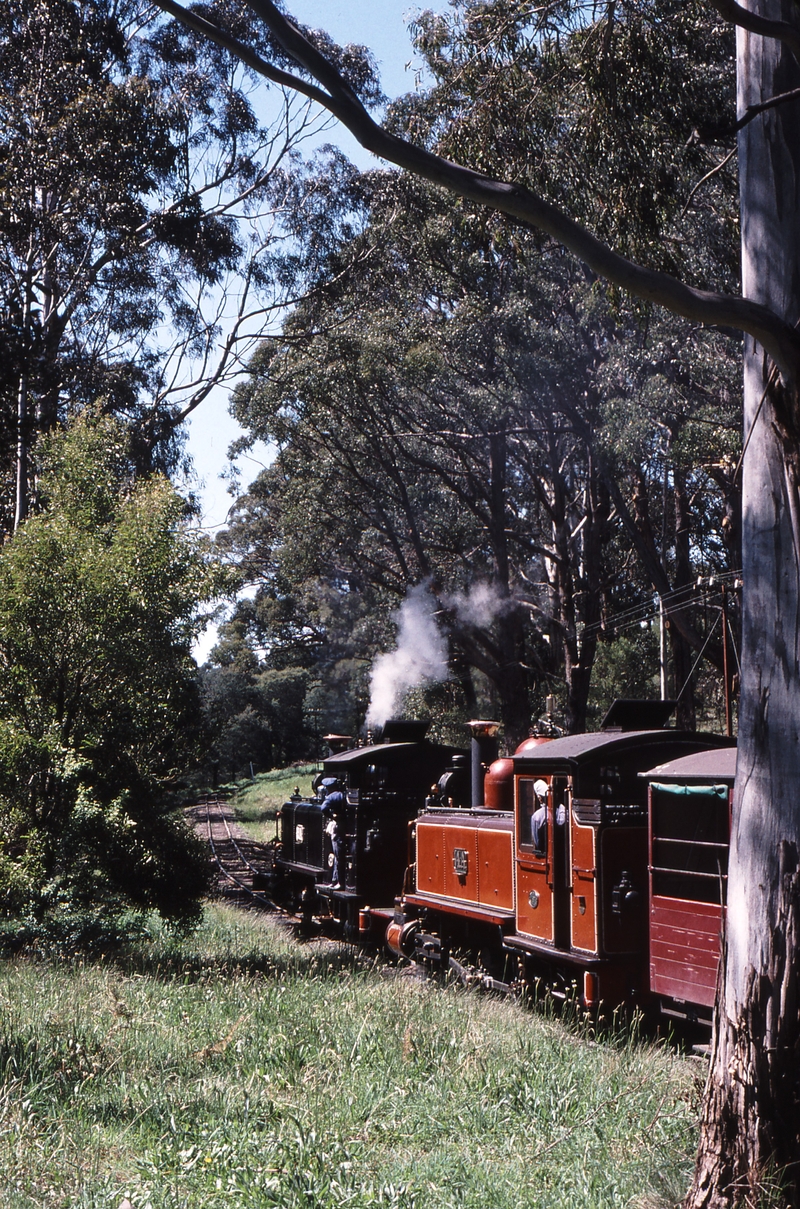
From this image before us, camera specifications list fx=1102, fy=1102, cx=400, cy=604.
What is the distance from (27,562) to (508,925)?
6386 millimetres

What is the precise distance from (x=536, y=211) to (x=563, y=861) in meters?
5.91

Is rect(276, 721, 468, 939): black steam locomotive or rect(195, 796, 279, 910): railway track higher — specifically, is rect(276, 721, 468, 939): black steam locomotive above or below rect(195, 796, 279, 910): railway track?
above

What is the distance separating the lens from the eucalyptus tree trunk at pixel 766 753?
4375 millimetres

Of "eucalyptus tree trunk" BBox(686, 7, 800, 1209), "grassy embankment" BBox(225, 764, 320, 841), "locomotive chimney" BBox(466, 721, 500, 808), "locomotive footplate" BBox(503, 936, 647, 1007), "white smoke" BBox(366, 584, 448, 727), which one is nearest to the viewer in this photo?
"eucalyptus tree trunk" BBox(686, 7, 800, 1209)

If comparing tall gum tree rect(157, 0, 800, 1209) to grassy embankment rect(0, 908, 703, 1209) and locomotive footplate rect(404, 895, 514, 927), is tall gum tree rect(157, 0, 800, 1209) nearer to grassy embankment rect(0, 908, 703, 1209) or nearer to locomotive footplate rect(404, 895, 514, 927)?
grassy embankment rect(0, 908, 703, 1209)

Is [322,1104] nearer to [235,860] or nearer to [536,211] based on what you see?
[536,211]

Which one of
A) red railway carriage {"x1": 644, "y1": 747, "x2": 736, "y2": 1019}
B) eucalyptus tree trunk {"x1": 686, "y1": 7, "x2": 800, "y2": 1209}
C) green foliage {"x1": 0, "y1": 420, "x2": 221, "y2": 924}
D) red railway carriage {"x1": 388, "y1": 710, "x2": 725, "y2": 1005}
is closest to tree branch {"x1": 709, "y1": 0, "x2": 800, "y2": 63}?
eucalyptus tree trunk {"x1": 686, "y1": 7, "x2": 800, "y2": 1209}

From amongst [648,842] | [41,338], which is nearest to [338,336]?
[41,338]

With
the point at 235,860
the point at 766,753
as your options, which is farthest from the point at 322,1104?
the point at 235,860

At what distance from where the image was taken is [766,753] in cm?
457

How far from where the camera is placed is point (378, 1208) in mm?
4480

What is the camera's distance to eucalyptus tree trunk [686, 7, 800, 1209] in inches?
172

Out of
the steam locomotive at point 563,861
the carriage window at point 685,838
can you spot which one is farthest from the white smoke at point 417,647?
the carriage window at point 685,838

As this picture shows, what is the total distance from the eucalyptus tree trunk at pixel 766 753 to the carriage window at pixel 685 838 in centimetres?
332
